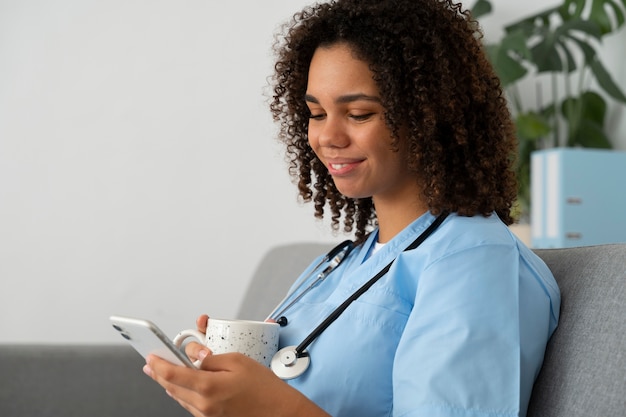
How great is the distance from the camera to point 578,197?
2414mm

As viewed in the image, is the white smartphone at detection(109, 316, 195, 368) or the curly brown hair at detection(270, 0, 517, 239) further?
the curly brown hair at detection(270, 0, 517, 239)

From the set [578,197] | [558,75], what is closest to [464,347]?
[578,197]

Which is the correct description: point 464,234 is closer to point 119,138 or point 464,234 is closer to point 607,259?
point 607,259

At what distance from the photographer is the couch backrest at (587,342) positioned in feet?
3.01

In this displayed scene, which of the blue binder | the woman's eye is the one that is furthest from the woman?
the blue binder

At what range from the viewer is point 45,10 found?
289 centimetres

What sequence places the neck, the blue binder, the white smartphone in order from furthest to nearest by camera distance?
the blue binder
the neck
the white smartphone

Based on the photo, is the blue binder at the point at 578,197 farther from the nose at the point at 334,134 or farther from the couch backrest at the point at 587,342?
A: the nose at the point at 334,134

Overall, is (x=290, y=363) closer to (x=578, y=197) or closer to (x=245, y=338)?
(x=245, y=338)

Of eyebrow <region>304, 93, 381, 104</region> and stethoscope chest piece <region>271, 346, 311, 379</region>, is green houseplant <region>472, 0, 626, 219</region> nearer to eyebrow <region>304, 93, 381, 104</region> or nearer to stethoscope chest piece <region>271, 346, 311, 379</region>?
eyebrow <region>304, 93, 381, 104</region>

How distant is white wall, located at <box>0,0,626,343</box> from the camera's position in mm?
2863

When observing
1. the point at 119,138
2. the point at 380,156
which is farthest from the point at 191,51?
the point at 380,156

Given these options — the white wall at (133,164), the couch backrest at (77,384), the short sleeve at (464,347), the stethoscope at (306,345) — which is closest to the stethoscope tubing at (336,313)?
the stethoscope at (306,345)

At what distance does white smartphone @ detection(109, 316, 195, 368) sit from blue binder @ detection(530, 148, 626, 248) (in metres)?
1.74
